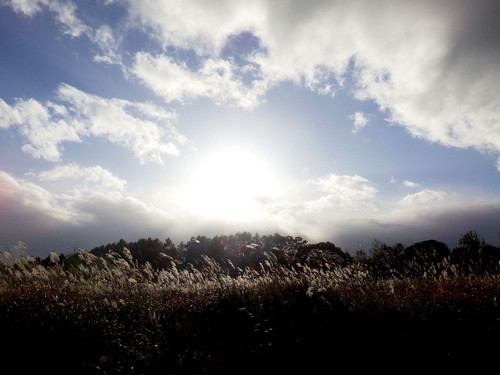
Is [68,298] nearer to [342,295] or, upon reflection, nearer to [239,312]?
[239,312]

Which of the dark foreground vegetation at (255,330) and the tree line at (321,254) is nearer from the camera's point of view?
the dark foreground vegetation at (255,330)

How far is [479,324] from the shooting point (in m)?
4.89

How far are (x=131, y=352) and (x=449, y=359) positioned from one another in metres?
4.84

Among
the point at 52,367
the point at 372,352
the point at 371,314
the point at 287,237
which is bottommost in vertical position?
the point at 52,367

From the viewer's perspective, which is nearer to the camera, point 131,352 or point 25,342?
point 131,352

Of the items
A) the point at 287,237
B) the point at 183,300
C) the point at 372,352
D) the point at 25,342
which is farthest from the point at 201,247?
the point at 372,352

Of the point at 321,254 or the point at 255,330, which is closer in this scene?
the point at 255,330

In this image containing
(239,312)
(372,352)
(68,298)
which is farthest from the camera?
(68,298)

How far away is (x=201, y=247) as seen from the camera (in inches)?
1145

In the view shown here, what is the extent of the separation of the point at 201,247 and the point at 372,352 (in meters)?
25.5

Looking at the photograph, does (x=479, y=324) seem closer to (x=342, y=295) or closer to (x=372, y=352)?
(x=372, y=352)

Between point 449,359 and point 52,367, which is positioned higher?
point 449,359

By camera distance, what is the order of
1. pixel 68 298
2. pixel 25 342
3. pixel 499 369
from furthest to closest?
pixel 68 298 < pixel 25 342 < pixel 499 369

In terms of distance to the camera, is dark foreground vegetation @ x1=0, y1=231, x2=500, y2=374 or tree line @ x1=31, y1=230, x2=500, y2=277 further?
tree line @ x1=31, y1=230, x2=500, y2=277
